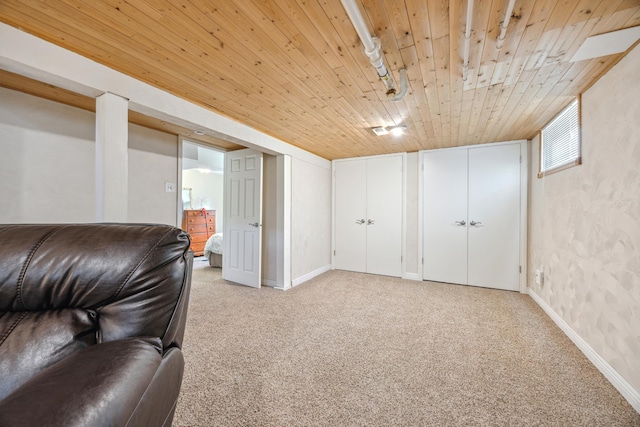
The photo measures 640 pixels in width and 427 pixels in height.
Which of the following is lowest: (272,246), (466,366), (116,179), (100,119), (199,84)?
(466,366)

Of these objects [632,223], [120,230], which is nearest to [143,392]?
[120,230]

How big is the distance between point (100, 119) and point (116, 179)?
40 cm

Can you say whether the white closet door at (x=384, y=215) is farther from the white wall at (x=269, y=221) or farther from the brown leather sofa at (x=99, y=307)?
the brown leather sofa at (x=99, y=307)

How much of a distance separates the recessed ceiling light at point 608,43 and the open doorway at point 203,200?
4.17m

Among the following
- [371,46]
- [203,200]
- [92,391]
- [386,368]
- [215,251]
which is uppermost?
[371,46]

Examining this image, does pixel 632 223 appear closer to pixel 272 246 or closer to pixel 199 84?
pixel 199 84

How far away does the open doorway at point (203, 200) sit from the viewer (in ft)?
16.0

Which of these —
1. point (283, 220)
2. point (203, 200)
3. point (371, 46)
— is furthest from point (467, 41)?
point (203, 200)

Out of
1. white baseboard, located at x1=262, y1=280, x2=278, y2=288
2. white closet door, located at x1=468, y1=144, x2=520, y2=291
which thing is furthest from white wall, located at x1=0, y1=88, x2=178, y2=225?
white closet door, located at x1=468, y1=144, x2=520, y2=291

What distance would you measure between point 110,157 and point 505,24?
96.9 inches

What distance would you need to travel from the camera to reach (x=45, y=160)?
2236 mm

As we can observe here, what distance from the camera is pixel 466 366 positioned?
1841 mm

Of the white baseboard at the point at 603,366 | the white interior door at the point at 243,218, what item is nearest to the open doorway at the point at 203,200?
the white interior door at the point at 243,218

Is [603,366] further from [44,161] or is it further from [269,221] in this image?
[44,161]
